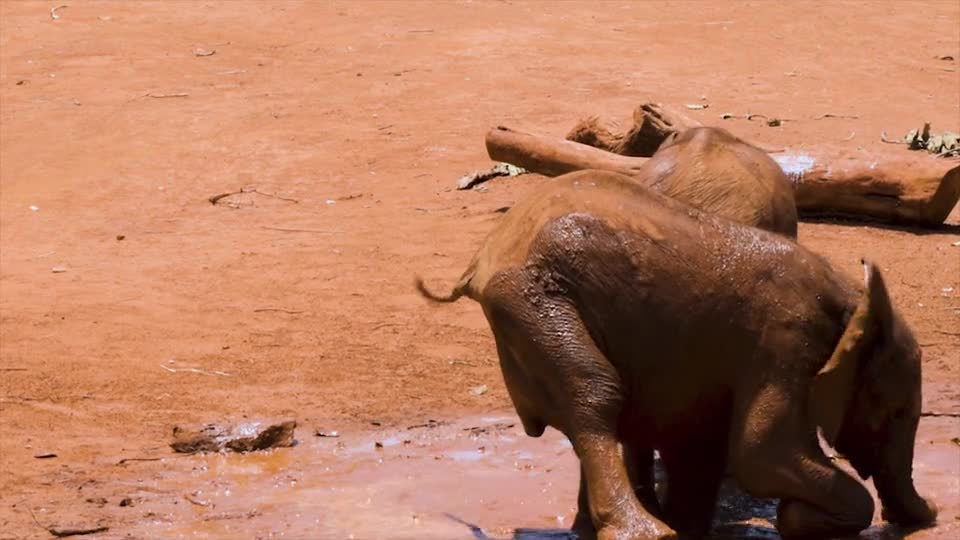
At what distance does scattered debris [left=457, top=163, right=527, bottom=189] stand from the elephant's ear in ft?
23.6

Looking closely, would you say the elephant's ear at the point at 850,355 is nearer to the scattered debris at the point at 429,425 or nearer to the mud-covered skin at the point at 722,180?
the mud-covered skin at the point at 722,180

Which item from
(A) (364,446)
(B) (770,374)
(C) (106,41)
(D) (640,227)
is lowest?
(C) (106,41)

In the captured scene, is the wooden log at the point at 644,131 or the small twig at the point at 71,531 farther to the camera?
the wooden log at the point at 644,131

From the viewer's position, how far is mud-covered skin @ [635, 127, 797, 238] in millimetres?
6594

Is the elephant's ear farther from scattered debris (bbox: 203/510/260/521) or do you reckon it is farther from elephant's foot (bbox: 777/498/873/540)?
scattered debris (bbox: 203/510/260/521)

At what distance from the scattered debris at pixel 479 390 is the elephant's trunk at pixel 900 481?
273cm

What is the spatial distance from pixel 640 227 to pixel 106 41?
13.4 m

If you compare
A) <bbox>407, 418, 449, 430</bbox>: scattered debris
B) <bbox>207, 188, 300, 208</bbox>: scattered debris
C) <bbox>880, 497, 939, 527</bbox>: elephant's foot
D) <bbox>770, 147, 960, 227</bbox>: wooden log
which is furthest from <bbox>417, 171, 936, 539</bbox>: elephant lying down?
<bbox>207, 188, 300, 208</bbox>: scattered debris

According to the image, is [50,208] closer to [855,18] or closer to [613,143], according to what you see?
[613,143]

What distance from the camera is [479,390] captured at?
8883 mm

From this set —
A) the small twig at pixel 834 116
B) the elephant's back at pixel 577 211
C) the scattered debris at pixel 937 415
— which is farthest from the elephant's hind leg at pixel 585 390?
the small twig at pixel 834 116

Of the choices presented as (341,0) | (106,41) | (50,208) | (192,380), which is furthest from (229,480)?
(341,0)

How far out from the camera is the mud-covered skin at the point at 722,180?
6.59 meters

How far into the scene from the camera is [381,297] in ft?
34.4
